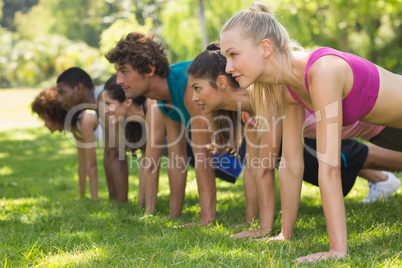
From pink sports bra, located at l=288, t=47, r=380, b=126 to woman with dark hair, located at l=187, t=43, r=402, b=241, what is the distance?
718mm

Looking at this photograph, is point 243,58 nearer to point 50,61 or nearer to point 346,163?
point 346,163

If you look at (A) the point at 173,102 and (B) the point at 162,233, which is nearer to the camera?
(B) the point at 162,233

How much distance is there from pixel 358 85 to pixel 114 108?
2.70 m

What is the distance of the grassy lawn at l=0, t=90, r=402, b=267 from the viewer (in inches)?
108

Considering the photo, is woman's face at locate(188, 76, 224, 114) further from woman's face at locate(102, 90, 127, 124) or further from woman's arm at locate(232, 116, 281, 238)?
woman's face at locate(102, 90, 127, 124)

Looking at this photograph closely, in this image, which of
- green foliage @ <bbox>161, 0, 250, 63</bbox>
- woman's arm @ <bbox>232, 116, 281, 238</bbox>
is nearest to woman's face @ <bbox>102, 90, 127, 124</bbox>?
woman's arm @ <bbox>232, 116, 281, 238</bbox>

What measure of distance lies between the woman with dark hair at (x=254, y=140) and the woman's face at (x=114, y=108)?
1.27 m

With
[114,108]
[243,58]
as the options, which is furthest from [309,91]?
[114,108]

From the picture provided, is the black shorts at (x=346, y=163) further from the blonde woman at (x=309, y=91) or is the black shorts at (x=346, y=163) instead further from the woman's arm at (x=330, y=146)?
the woman's arm at (x=330, y=146)

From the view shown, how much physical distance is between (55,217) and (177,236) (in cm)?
141

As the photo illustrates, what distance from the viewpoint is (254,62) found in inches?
118

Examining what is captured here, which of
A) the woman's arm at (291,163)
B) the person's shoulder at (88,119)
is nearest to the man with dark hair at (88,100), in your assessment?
the person's shoulder at (88,119)

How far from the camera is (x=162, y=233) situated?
3.47 meters

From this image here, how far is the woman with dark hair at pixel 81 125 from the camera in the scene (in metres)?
5.58
